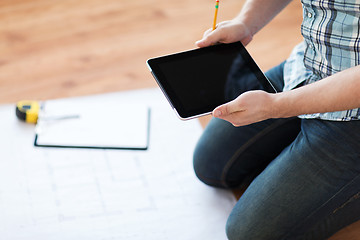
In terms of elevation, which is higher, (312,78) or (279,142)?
(312,78)

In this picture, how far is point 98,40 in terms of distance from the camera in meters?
1.74

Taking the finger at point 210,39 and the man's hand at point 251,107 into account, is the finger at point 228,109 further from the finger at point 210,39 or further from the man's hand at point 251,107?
the finger at point 210,39

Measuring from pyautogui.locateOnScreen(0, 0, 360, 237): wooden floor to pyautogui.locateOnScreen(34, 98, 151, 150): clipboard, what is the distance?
0.07 meters

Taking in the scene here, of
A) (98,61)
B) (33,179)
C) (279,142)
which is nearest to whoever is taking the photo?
(279,142)

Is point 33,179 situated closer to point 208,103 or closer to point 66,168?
point 66,168

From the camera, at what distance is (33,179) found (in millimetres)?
1312

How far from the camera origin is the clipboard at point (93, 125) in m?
1.40

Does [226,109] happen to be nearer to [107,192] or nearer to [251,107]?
[251,107]

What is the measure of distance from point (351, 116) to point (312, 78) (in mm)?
126

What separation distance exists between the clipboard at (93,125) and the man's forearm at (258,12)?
0.43m

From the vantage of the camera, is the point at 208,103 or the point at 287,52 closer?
the point at 208,103

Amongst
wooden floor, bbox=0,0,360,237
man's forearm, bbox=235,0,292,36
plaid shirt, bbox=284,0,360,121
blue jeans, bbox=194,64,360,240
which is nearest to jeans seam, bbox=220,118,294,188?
blue jeans, bbox=194,64,360,240

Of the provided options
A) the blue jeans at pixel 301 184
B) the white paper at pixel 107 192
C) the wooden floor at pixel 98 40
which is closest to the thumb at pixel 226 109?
the blue jeans at pixel 301 184

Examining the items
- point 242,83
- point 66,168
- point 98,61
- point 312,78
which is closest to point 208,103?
point 242,83
